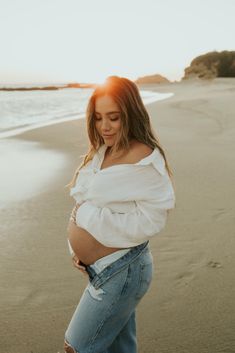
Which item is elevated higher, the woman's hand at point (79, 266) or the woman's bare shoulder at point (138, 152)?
the woman's bare shoulder at point (138, 152)

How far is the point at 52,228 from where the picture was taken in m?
4.91

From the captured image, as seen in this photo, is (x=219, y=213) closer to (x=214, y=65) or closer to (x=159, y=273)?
(x=159, y=273)

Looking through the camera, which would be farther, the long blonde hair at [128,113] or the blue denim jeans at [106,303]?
the long blonde hair at [128,113]

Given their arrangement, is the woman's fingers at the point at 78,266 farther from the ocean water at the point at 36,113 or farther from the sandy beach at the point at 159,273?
the ocean water at the point at 36,113

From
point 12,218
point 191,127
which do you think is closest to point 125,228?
point 12,218

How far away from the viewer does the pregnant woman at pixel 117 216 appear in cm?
194

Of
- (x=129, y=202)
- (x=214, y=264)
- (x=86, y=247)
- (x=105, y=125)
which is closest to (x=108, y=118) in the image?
(x=105, y=125)

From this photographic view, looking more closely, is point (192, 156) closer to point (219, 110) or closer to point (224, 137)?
point (224, 137)

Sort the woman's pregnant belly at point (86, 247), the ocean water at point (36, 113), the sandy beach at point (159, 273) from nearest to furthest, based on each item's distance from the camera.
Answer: the woman's pregnant belly at point (86, 247) < the sandy beach at point (159, 273) < the ocean water at point (36, 113)

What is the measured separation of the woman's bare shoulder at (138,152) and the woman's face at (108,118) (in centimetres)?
13

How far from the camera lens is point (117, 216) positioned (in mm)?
1944

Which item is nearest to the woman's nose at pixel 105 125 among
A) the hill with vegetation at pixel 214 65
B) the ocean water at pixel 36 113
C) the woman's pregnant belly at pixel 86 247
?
the woman's pregnant belly at pixel 86 247

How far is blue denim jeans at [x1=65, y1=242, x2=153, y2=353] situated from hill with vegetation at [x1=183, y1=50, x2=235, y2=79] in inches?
3096

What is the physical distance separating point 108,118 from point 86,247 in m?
0.63
